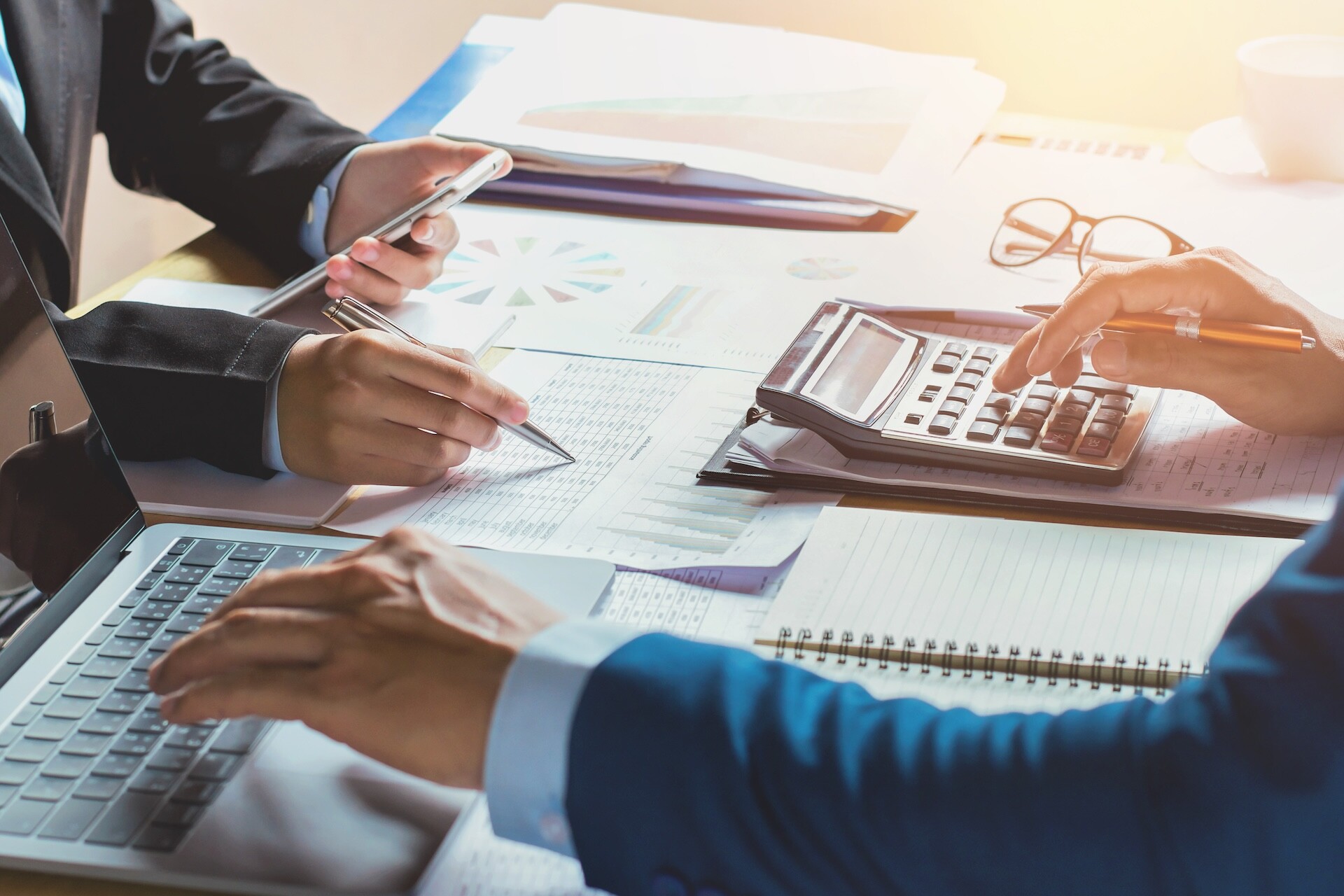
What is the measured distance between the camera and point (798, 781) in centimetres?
43

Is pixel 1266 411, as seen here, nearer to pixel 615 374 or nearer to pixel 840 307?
pixel 840 307

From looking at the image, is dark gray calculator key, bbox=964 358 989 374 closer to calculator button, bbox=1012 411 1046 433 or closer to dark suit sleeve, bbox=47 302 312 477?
calculator button, bbox=1012 411 1046 433

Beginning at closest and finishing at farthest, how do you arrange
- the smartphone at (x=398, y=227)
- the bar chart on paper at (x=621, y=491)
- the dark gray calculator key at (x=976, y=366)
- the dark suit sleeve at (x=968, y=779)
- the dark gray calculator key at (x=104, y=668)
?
the dark suit sleeve at (x=968, y=779), the dark gray calculator key at (x=104, y=668), the bar chart on paper at (x=621, y=491), the dark gray calculator key at (x=976, y=366), the smartphone at (x=398, y=227)

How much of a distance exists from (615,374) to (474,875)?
1.52 feet

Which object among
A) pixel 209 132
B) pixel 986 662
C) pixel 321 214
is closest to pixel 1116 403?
pixel 986 662

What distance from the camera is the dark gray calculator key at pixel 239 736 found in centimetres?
53

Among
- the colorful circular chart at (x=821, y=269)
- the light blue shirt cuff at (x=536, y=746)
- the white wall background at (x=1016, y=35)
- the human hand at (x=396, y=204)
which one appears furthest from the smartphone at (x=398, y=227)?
the white wall background at (x=1016, y=35)

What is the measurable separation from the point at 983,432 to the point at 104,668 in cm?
50

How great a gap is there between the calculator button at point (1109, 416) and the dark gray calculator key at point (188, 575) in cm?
53

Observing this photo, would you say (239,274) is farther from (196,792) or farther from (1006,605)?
(1006,605)

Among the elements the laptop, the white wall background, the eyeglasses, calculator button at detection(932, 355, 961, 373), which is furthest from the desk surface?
the white wall background

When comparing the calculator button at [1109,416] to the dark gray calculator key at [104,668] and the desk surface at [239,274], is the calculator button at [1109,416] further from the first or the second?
the dark gray calculator key at [104,668]

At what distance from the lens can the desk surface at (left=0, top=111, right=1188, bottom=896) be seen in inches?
19.1

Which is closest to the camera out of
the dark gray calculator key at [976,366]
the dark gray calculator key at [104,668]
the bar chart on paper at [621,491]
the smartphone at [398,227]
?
the dark gray calculator key at [104,668]
